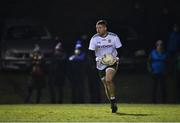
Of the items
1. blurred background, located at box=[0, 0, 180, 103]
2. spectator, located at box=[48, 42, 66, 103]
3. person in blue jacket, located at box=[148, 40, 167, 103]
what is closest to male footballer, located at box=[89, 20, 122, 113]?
blurred background, located at box=[0, 0, 180, 103]

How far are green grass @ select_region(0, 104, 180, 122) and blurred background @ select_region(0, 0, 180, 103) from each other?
14.2 ft

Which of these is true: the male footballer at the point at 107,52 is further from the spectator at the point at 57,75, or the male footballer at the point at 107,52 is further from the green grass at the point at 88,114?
the spectator at the point at 57,75

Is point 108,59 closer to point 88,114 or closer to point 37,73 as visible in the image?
point 88,114

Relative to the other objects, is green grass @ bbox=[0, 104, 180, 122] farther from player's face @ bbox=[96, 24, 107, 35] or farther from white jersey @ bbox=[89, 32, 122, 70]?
player's face @ bbox=[96, 24, 107, 35]

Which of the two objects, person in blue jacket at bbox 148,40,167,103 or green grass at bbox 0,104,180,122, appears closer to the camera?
green grass at bbox 0,104,180,122

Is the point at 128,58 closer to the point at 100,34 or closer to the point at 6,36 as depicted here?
the point at 6,36

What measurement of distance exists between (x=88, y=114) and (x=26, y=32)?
12.2 m

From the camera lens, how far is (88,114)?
15.8 metres

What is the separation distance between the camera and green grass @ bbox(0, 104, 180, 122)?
1504cm

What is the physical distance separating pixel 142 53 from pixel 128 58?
2.00 ft

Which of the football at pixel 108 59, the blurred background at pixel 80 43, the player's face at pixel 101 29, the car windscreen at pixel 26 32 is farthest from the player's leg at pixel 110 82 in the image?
the car windscreen at pixel 26 32

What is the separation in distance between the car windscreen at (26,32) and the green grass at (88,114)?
9.96 m

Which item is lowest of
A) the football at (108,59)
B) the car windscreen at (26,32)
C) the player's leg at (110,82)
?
the player's leg at (110,82)

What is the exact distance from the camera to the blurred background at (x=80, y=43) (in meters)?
22.4
